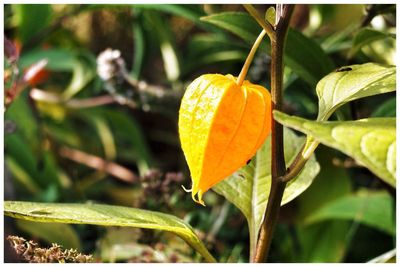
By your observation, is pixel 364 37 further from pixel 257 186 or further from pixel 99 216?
pixel 99 216

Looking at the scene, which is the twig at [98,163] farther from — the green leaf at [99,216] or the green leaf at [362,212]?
the green leaf at [99,216]

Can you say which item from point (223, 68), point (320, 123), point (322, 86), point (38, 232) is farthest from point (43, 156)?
point (320, 123)

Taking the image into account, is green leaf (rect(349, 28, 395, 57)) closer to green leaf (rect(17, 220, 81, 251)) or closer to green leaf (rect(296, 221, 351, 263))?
green leaf (rect(296, 221, 351, 263))

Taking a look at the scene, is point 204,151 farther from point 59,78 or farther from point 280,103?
point 59,78

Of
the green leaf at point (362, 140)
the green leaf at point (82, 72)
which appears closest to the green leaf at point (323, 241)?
the green leaf at point (82, 72)

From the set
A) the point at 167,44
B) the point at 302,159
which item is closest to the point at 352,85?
the point at 302,159
